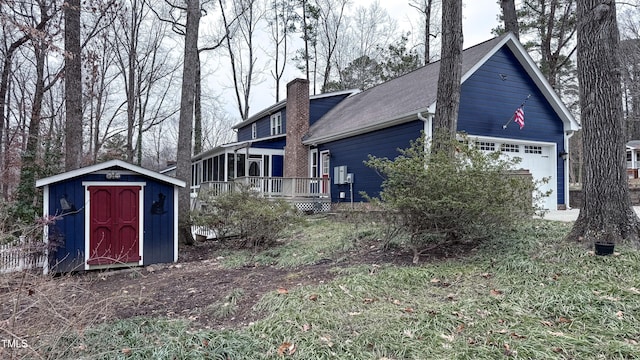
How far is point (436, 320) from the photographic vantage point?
3430 mm

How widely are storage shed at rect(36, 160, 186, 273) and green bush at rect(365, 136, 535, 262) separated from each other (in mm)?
4303

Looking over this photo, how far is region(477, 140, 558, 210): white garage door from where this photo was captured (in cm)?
1235

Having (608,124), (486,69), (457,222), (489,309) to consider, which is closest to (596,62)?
(608,124)

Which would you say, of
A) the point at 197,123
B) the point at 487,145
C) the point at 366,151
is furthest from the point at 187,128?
the point at 197,123

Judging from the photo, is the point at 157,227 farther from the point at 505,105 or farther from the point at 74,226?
the point at 505,105

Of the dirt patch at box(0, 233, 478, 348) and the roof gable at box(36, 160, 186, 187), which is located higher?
the roof gable at box(36, 160, 186, 187)

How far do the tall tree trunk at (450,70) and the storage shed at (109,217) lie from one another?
210 inches

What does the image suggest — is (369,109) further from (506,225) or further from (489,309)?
(489,309)

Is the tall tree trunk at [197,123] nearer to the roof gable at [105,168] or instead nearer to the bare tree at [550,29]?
the roof gable at [105,168]

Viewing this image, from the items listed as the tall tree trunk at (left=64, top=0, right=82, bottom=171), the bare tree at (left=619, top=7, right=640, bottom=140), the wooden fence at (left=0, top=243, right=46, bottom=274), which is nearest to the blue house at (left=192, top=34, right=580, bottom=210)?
the tall tree trunk at (left=64, top=0, right=82, bottom=171)

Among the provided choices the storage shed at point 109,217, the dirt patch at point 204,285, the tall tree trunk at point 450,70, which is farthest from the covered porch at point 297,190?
the tall tree trunk at point 450,70

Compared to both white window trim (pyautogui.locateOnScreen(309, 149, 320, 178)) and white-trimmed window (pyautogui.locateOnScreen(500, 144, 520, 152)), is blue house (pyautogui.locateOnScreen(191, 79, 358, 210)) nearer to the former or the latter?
white window trim (pyautogui.locateOnScreen(309, 149, 320, 178))

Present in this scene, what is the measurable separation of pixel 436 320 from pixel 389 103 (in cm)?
1075

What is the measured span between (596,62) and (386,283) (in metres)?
4.21
